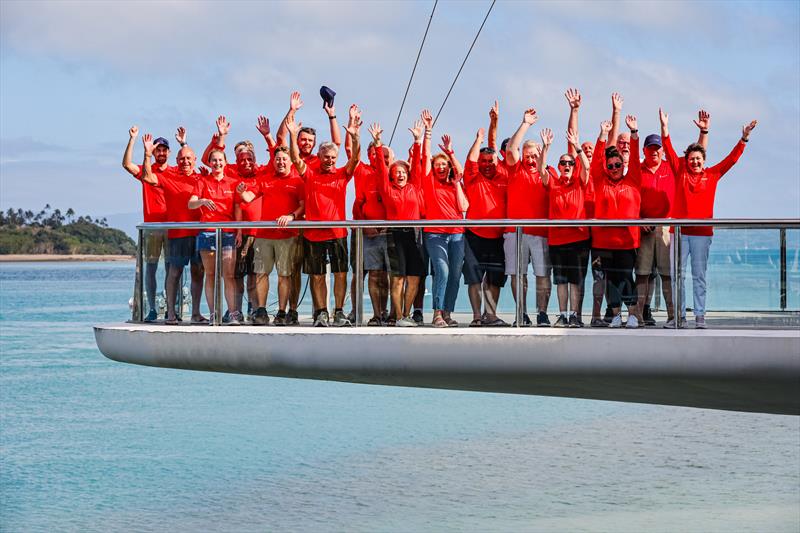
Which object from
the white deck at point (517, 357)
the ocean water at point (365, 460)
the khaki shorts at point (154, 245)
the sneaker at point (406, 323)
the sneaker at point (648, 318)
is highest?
the khaki shorts at point (154, 245)

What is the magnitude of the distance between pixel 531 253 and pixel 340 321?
204 centimetres

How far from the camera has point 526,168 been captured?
1291 centimetres

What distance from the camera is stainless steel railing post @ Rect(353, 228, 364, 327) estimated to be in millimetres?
12805

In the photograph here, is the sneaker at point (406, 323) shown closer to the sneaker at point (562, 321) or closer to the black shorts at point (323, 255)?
the black shorts at point (323, 255)

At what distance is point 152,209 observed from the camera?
45.9 ft

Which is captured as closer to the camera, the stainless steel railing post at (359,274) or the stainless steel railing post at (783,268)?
the stainless steel railing post at (783,268)

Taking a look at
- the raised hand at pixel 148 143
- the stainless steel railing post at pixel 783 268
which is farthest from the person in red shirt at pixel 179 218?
the stainless steel railing post at pixel 783 268

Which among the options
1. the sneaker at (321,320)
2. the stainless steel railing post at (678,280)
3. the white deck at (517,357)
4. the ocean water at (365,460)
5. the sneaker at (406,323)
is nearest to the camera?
the white deck at (517,357)

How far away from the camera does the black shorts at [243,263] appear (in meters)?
13.3

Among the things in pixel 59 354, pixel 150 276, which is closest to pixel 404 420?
pixel 59 354

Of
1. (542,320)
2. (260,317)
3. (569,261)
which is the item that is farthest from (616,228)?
(260,317)

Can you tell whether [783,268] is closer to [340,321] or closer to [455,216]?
[455,216]

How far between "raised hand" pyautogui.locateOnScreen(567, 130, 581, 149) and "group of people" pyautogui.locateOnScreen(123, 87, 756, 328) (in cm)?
1

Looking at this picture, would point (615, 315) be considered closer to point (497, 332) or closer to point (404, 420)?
point (497, 332)
